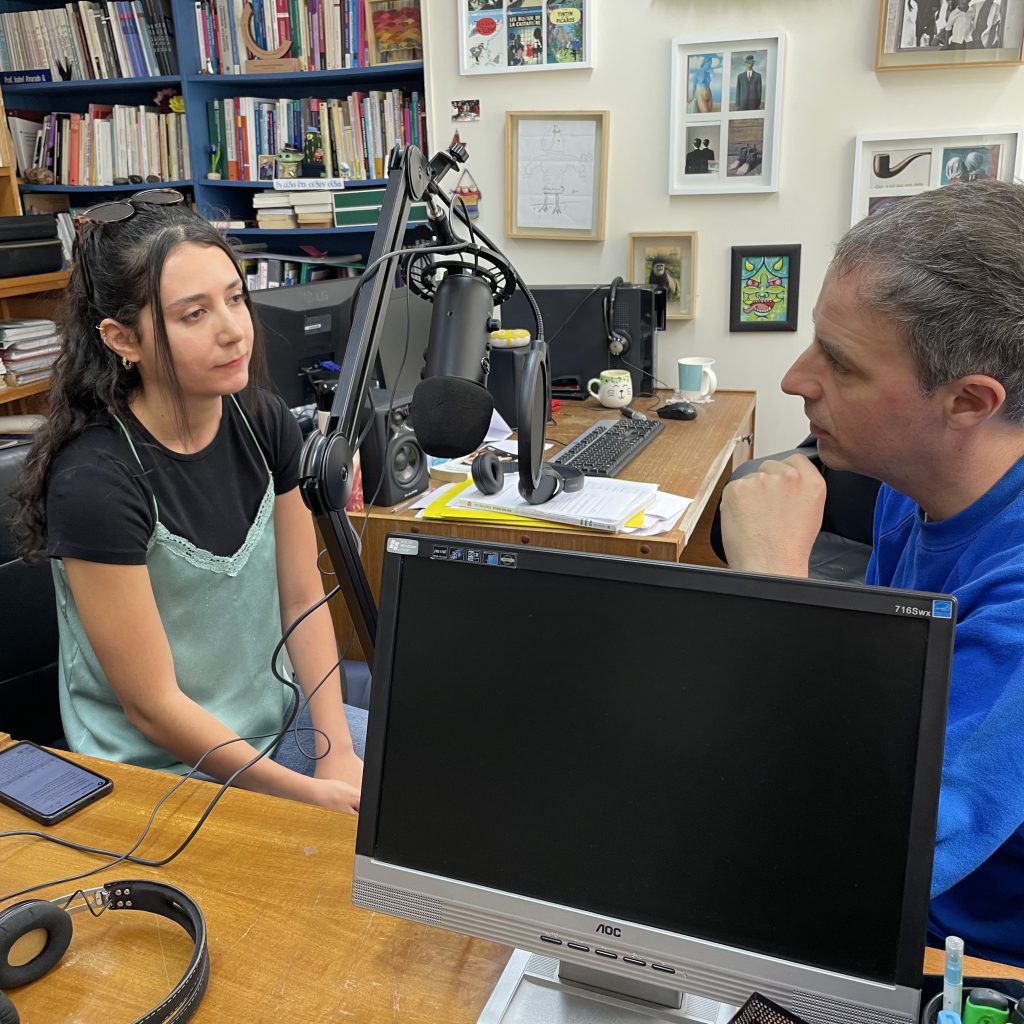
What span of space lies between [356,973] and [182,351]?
0.89 m

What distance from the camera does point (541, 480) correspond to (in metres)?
1.93

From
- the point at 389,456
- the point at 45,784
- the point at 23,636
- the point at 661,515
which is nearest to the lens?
the point at 45,784

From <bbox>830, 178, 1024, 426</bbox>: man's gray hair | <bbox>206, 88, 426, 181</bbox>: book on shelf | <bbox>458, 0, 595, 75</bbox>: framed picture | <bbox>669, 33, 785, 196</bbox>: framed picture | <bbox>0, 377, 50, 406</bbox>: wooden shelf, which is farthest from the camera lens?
<bbox>206, 88, 426, 181</bbox>: book on shelf

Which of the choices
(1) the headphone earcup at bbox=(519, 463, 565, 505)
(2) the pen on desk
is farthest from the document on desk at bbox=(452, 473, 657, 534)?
(2) the pen on desk

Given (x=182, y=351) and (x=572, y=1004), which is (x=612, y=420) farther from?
(x=572, y=1004)

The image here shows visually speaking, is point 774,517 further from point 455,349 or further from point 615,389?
point 615,389

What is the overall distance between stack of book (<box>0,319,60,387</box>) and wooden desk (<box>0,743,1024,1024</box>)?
2706 millimetres

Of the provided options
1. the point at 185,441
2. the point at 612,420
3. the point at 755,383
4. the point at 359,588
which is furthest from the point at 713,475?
the point at 359,588

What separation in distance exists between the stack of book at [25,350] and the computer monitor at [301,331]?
4.70 feet

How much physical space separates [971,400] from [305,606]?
3.53ft

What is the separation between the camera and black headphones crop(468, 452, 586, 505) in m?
1.92

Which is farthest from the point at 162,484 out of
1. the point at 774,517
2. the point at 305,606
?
the point at 774,517

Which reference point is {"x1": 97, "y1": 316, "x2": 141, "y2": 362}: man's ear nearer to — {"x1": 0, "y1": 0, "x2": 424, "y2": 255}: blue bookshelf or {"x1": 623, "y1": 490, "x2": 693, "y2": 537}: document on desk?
{"x1": 623, "y1": 490, "x2": 693, "y2": 537}: document on desk

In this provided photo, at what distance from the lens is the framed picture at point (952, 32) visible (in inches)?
104
